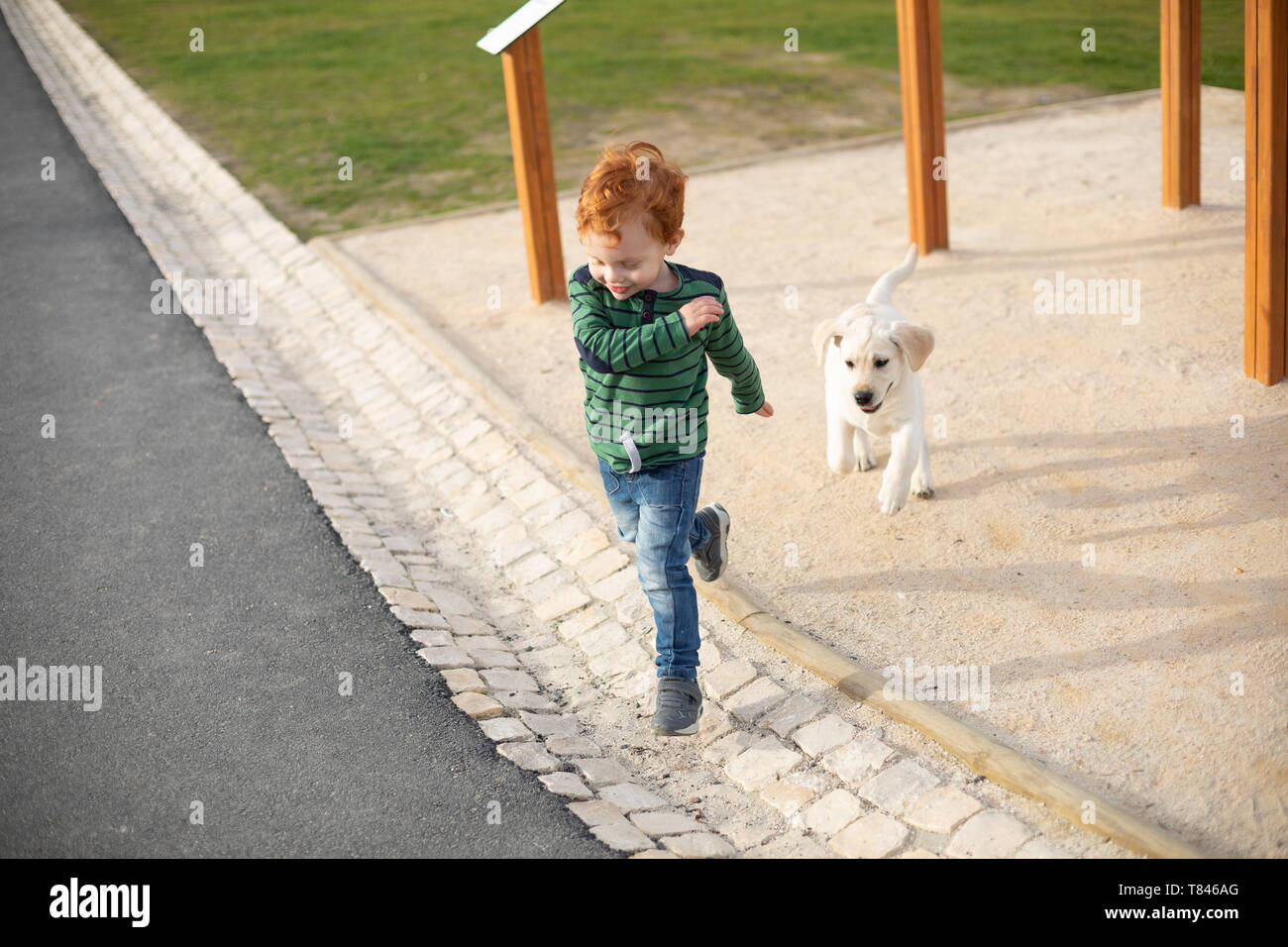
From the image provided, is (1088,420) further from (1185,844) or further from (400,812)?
(400,812)

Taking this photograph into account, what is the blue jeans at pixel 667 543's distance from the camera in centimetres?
434

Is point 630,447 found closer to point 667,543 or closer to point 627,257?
point 667,543

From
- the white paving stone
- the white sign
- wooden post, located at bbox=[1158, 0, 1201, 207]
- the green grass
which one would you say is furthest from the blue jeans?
the green grass

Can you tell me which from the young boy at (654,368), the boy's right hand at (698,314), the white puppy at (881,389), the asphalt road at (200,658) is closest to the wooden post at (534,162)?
the asphalt road at (200,658)

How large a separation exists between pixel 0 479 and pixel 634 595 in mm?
4207

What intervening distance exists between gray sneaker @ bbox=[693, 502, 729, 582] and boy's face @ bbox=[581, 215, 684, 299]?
1254mm

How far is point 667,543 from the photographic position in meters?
4.34

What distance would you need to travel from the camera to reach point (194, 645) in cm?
520

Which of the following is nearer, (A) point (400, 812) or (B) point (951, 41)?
(A) point (400, 812)

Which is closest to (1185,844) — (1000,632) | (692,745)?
(1000,632)

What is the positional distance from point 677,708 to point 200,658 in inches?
87.5

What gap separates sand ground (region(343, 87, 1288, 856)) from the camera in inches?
165

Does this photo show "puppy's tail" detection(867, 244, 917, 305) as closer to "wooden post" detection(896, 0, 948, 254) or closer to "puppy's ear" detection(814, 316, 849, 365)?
"puppy's ear" detection(814, 316, 849, 365)

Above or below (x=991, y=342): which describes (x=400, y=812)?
below
